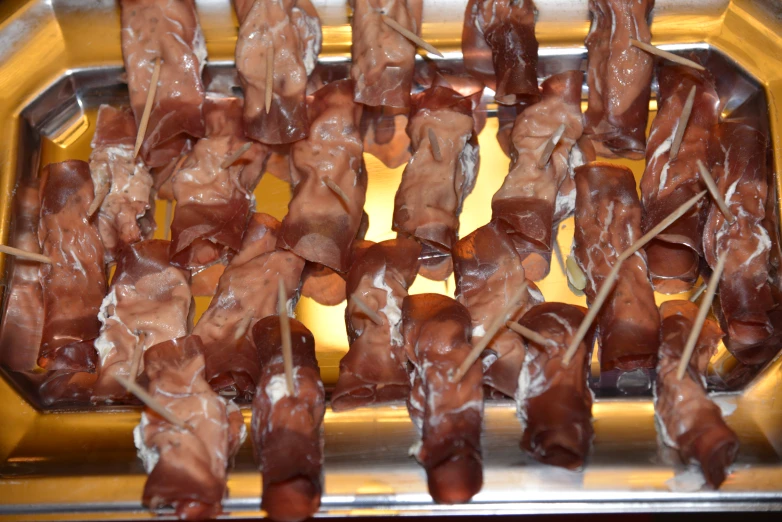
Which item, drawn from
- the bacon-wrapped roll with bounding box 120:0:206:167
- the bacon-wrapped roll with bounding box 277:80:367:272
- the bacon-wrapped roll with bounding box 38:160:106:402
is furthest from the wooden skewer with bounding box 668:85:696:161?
the bacon-wrapped roll with bounding box 38:160:106:402

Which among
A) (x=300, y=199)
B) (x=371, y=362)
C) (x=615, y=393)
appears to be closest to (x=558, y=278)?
(x=615, y=393)

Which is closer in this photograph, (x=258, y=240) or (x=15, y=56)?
(x=258, y=240)

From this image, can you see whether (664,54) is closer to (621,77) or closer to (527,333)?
(621,77)

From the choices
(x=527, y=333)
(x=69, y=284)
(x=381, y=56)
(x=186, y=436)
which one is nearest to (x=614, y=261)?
(x=527, y=333)

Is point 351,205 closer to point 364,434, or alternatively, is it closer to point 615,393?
point 364,434

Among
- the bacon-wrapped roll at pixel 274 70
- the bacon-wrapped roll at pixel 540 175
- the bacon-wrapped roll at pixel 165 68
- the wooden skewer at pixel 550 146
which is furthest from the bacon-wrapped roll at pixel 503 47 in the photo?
the bacon-wrapped roll at pixel 165 68

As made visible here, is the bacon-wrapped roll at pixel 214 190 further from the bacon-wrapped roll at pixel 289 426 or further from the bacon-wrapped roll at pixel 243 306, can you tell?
the bacon-wrapped roll at pixel 289 426
